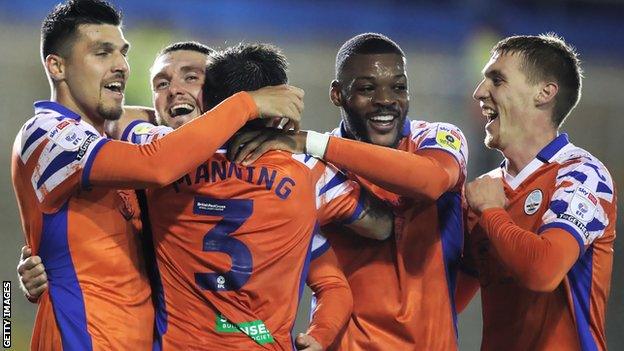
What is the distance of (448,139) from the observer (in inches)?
137

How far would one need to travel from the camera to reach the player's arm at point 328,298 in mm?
3309

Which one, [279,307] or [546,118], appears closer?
[279,307]

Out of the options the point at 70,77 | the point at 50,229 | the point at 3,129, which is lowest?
the point at 3,129

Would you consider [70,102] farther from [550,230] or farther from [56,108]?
[550,230]

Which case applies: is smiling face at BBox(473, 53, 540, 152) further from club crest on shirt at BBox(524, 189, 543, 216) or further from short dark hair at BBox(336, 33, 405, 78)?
short dark hair at BBox(336, 33, 405, 78)

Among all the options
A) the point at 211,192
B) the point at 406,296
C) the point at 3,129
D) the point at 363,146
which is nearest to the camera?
the point at 211,192

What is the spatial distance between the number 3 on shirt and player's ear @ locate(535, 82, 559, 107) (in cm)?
131

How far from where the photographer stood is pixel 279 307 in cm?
306

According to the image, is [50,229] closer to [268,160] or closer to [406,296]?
[268,160]

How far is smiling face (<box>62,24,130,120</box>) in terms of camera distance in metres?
3.36

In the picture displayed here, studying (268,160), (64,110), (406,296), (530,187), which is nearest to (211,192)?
(268,160)

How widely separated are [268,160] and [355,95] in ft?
2.27

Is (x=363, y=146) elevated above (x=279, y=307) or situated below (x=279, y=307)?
above

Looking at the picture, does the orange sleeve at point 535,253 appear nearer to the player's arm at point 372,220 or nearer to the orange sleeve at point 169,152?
the player's arm at point 372,220
